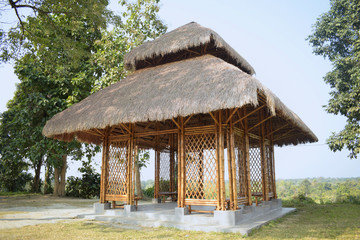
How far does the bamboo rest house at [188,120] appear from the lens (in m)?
5.15

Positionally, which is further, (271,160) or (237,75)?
(271,160)

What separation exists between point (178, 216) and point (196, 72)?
300 centimetres

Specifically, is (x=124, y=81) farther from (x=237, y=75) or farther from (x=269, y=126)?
(x=269, y=126)

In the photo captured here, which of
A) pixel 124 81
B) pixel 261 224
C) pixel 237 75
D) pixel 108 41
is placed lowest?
pixel 261 224

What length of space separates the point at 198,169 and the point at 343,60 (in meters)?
9.60

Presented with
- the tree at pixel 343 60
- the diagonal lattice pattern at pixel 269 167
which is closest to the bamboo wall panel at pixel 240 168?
the diagonal lattice pattern at pixel 269 167

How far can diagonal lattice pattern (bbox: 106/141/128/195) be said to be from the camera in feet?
21.6

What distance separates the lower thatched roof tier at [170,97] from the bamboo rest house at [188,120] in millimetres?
18

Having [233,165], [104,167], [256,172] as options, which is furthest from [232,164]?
[104,167]

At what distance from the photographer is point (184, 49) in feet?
24.1

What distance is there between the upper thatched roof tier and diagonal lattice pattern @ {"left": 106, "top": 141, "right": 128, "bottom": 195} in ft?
8.93

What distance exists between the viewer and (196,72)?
6.08 meters

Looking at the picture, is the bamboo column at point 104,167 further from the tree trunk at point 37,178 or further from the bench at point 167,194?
the tree trunk at point 37,178

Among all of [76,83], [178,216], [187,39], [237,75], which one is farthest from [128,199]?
[76,83]
